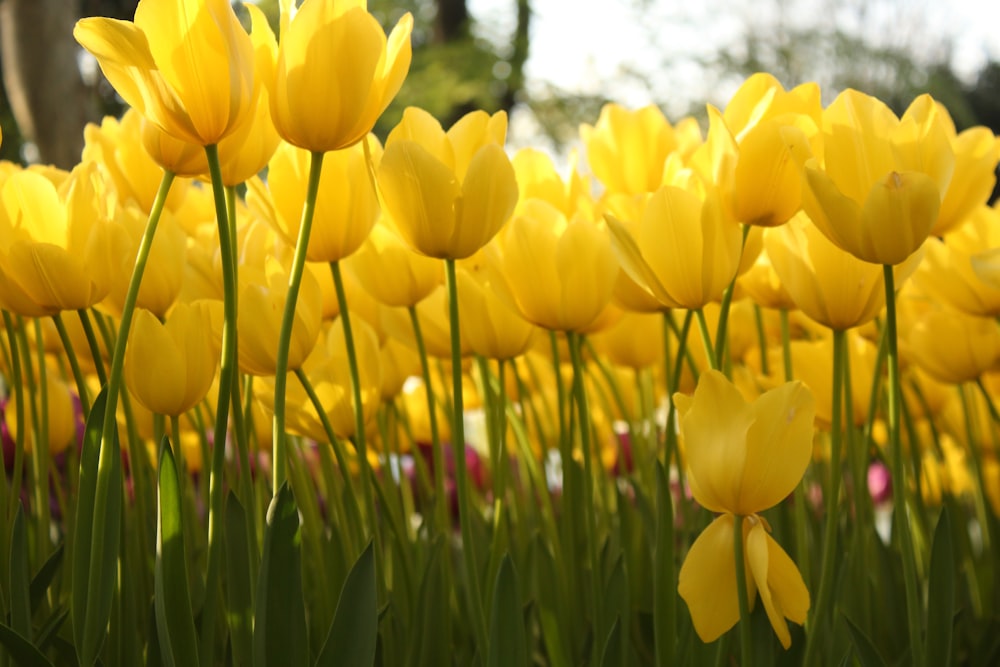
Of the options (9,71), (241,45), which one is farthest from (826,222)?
(9,71)

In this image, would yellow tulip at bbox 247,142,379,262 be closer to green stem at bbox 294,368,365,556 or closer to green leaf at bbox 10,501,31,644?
green stem at bbox 294,368,365,556

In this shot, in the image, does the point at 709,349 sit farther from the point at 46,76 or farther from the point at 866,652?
the point at 46,76

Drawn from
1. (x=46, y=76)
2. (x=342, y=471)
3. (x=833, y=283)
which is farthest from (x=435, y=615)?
(x=46, y=76)

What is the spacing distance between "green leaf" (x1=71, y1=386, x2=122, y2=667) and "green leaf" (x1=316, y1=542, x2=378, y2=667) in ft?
0.34

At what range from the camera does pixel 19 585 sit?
579 millimetres

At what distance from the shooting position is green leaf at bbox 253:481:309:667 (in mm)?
486

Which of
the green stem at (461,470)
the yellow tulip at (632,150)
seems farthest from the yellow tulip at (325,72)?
the yellow tulip at (632,150)

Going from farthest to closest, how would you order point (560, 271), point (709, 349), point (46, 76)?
1. point (46, 76)
2. point (560, 271)
3. point (709, 349)

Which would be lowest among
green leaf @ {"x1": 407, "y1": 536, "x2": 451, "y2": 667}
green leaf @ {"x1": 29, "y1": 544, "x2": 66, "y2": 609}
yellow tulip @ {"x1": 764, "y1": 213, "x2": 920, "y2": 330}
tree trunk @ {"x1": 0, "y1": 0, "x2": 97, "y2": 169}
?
green leaf @ {"x1": 407, "y1": 536, "x2": 451, "y2": 667}

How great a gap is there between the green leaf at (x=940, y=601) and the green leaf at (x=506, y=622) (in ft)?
0.78

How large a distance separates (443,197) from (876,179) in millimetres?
228

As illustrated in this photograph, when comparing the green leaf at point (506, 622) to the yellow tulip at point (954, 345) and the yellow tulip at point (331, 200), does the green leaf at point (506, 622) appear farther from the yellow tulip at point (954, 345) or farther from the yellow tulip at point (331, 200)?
the yellow tulip at point (954, 345)

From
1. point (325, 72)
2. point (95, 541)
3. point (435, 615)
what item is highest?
point (325, 72)

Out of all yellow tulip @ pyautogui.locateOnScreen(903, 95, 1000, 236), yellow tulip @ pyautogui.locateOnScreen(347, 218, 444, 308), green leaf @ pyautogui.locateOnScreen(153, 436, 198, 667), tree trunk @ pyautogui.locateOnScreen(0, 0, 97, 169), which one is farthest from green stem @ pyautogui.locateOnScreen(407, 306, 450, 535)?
tree trunk @ pyautogui.locateOnScreen(0, 0, 97, 169)
